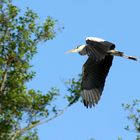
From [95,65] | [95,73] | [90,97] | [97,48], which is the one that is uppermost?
[95,65]

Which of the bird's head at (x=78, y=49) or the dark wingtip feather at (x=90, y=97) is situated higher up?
the bird's head at (x=78, y=49)

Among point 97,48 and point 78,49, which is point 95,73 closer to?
point 78,49

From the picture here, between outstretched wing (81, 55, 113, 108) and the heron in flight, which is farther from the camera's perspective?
outstretched wing (81, 55, 113, 108)

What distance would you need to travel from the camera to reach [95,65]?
51.7 ft

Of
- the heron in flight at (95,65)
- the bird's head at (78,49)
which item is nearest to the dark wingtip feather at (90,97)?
the heron in flight at (95,65)

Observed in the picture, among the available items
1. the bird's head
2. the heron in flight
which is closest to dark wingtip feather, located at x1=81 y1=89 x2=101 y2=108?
the heron in flight

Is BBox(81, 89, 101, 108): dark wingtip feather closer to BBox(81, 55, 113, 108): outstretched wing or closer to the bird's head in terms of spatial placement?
BBox(81, 55, 113, 108): outstretched wing

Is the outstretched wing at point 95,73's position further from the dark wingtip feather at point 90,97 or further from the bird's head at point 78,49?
the bird's head at point 78,49

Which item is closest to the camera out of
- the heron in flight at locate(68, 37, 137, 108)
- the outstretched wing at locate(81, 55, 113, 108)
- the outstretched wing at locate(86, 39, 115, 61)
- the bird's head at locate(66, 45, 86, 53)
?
the outstretched wing at locate(86, 39, 115, 61)

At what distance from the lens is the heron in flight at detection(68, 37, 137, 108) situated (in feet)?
48.0

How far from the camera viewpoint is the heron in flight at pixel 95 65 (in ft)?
48.0

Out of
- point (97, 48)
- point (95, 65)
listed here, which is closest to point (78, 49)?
point (97, 48)

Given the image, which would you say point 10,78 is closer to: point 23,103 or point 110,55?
point 23,103

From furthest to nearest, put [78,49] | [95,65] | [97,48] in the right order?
1. [95,65]
2. [78,49]
3. [97,48]
